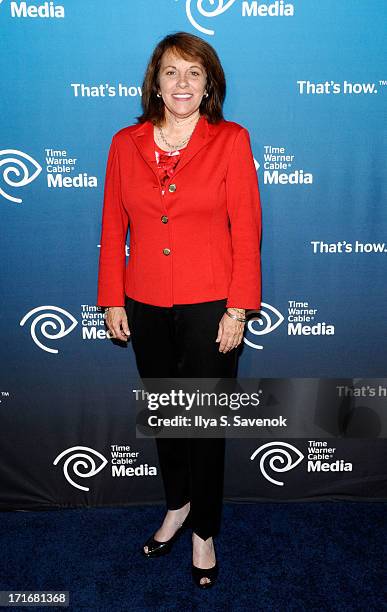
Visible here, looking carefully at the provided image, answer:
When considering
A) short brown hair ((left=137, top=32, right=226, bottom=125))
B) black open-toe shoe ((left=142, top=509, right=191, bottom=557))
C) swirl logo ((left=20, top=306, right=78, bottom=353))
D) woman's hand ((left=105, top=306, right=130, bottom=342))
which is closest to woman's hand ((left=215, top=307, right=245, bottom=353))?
woman's hand ((left=105, top=306, right=130, bottom=342))

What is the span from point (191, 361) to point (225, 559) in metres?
0.81

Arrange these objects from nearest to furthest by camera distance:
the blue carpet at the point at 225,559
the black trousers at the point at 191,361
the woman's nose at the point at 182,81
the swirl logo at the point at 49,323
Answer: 1. the woman's nose at the point at 182,81
2. the black trousers at the point at 191,361
3. the blue carpet at the point at 225,559
4. the swirl logo at the point at 49,323

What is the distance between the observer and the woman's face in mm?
1767

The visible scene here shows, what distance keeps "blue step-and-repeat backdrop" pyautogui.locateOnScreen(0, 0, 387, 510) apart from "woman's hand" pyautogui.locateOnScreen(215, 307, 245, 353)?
0.47 m

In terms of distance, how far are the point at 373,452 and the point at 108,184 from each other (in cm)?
154

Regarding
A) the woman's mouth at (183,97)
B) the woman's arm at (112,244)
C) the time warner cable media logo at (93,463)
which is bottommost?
the time warner cable media logo at (93,463)

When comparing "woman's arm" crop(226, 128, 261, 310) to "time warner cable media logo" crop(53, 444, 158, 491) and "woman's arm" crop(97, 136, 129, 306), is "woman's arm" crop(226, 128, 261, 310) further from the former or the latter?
"time warner cable media logo" crop(53, 444, 158, 491)

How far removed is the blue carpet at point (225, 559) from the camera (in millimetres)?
1956

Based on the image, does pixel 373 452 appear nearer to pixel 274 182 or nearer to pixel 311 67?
pixel 274 182

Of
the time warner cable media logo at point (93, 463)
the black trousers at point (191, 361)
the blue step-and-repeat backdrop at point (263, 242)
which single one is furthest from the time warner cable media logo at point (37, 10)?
the time warner cable media logo at point (93, 463)

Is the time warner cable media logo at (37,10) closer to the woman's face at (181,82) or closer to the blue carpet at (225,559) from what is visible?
the woman's face at (181,82)

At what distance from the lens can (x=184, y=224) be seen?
1804mm

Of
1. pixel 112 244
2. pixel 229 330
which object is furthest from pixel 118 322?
pixel 229 330

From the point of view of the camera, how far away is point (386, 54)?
2.04 m
